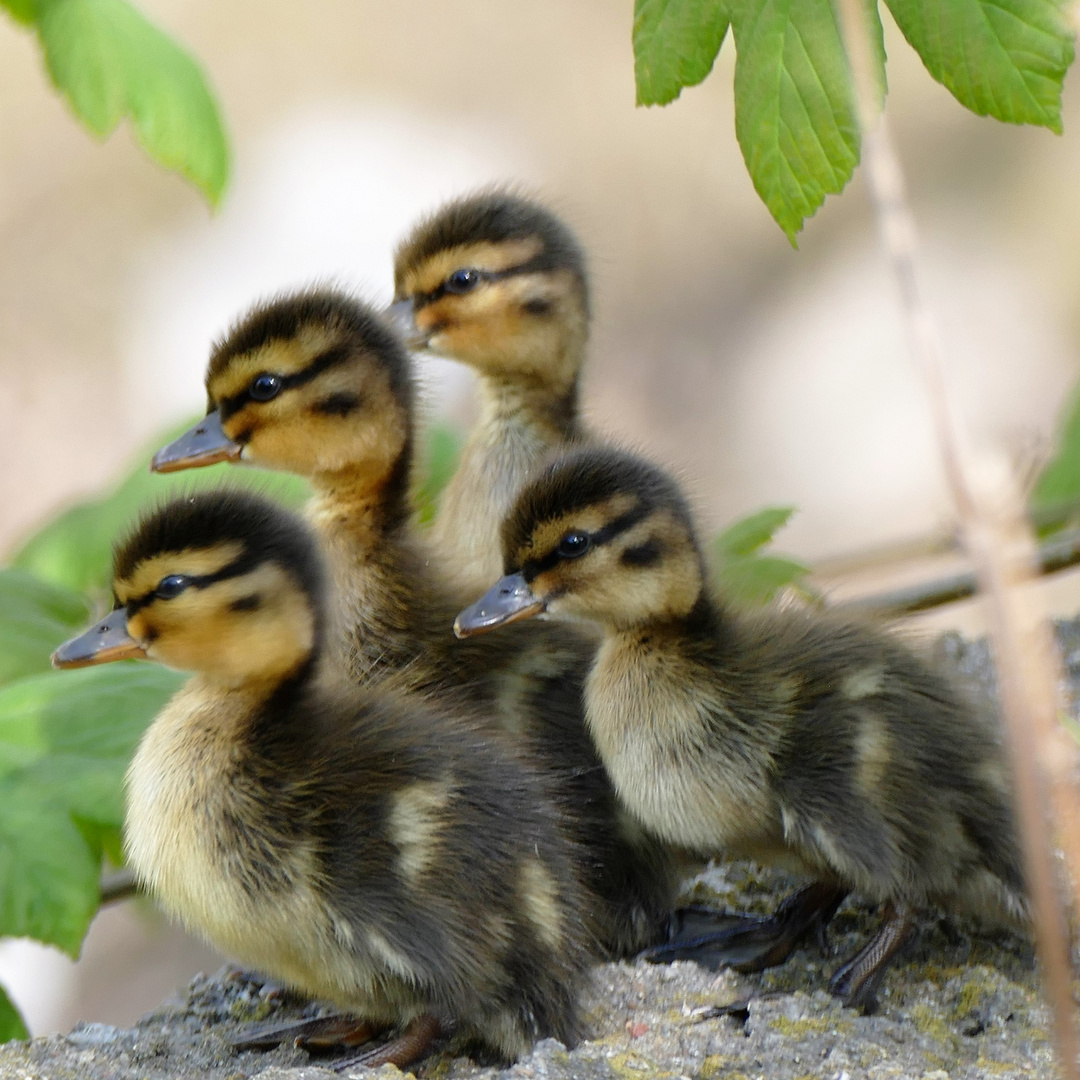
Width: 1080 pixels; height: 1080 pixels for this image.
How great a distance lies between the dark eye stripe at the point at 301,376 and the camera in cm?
233

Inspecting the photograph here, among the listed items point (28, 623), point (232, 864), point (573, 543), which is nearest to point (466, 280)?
point (573, 543)

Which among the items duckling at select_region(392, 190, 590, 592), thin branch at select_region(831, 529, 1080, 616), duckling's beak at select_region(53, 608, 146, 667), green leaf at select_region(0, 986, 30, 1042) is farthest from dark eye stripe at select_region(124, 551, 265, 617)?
thin branch at select_region(831, 529, 1080, 616)

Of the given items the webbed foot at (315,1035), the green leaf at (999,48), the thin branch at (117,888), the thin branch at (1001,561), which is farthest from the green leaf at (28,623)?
the thin branch at (1001,561)

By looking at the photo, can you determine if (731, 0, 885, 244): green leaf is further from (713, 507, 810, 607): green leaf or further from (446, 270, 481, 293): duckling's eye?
(446, 270, 481, 293): duckling's eye

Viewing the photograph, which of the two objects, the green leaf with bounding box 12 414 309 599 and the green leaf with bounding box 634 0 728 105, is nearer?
the green leaf with bounding box 634 0 728 105

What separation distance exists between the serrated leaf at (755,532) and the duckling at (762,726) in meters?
0.42

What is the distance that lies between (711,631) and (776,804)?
0.84 feet

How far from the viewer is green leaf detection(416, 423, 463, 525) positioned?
2.81m

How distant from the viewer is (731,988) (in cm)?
204

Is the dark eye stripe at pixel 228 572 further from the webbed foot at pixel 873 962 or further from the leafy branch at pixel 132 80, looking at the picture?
the webbed foot at pixel 873 962

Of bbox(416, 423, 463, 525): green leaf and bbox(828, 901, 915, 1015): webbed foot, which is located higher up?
bbox(416, 423, 463, 525): green leaf

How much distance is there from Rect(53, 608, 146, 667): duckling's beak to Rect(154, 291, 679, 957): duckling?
27 centimetres

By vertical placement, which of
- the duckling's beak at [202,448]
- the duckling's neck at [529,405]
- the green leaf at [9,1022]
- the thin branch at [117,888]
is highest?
the duckling's beak at [202,448]

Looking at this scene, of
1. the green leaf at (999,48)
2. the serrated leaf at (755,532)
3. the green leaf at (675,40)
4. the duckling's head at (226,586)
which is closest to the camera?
the green leaf at (999,48)
